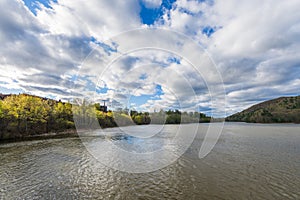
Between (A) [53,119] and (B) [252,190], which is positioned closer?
(B) [252,190]

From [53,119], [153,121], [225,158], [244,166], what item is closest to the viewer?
[244,166]

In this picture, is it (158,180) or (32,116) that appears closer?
(158,180)

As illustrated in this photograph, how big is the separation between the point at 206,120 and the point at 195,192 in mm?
117218

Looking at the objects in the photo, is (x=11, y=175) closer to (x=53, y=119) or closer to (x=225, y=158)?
(x=225, y=158)

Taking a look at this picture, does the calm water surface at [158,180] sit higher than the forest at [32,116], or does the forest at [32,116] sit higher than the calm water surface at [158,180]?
Answer: the forest at [32,116]

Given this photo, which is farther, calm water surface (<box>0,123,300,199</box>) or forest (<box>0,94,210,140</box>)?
forest (<box>0,94,210,140</box>)

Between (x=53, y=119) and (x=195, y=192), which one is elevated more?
(x=53, y=119)

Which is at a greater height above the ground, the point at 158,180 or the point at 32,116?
the point at 32,116

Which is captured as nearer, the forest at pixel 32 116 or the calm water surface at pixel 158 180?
the calm water surface at pixel 158 180

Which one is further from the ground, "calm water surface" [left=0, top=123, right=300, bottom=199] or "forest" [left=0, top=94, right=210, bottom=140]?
"forest" [left=0, top=94, right=210, bottom=140]

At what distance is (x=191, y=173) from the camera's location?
1207 centimetres

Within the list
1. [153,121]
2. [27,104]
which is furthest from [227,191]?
[153,121]

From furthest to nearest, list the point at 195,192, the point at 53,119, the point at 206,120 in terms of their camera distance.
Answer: the point at 206,120, the point at 53,119, the point at 195,192

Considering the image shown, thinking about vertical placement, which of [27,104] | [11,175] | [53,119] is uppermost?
[27,104]
